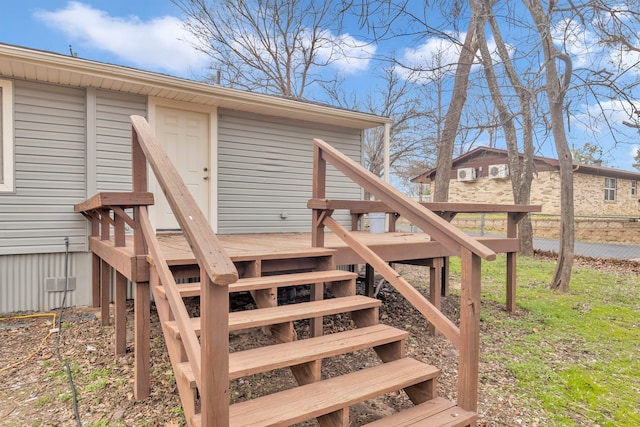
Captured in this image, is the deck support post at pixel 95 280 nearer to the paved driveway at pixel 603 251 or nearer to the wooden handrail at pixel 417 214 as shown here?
the wooden handrail at pixel 417 214

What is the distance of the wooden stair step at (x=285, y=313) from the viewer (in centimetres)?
201

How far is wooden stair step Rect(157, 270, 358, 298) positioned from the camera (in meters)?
2.19

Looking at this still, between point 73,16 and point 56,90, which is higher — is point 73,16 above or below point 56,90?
above

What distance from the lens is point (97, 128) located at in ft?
14.8

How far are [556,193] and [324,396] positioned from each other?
17.8m

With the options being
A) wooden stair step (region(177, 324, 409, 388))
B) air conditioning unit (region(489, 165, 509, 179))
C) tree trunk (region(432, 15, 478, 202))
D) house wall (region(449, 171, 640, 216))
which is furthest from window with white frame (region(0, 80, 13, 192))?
air conditioning unit (region(489, 165, 509, 179))

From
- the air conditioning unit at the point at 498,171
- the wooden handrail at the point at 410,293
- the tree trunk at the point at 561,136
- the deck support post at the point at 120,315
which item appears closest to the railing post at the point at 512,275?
the tree trunk at the point at 561,136

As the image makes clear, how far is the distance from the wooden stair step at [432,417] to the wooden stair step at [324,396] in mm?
121

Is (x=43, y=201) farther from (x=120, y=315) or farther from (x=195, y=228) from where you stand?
(x=195, y=228)

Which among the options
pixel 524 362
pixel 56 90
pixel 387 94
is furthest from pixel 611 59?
pixel 387 94

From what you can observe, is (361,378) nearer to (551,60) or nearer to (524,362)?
(524,362)

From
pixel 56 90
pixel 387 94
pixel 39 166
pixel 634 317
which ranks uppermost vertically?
pixel 387 94

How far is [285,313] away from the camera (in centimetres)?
224

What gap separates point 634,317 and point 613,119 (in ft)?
9.70
